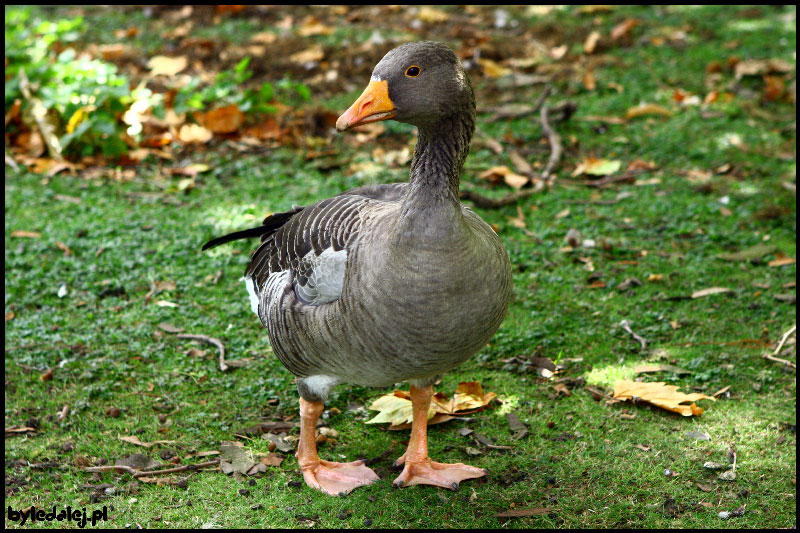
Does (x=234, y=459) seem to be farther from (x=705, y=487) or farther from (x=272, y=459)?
(x=705, y=487)

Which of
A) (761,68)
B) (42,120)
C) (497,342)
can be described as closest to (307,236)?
(497,342)

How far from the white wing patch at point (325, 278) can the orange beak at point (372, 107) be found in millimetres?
616

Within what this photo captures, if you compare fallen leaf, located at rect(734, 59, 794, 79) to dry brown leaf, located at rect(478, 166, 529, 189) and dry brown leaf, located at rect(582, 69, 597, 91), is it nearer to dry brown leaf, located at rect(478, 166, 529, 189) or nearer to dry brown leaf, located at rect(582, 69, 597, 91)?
dry brown leaf, located at rect(582, 69, 597, 91)

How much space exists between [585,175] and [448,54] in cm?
374

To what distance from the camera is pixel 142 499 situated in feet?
11.8

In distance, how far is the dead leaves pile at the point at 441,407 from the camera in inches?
166

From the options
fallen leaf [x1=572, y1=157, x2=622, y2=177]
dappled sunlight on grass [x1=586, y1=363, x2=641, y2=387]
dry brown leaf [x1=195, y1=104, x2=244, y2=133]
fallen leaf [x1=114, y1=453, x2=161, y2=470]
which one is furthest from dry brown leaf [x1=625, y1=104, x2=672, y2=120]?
fallen leaf [x1=114, y1=453, x2=161, y2=470]

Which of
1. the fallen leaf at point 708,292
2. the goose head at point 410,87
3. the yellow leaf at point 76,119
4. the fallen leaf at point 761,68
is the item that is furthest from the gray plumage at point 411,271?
the fallen leaf at point 761,68

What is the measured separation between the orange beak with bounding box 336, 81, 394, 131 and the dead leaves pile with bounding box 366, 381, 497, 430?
5.79 ft

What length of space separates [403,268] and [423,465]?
1.21 m

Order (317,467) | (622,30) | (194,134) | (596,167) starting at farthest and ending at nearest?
1. (622,30)
2. (194,134)
3. (596,167)
4. (317,467)

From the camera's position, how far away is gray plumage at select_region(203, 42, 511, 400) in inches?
124

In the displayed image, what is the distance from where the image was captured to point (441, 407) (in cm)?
425

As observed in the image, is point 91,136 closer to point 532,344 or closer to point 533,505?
point 532,344
